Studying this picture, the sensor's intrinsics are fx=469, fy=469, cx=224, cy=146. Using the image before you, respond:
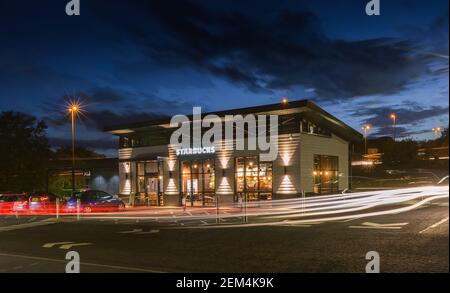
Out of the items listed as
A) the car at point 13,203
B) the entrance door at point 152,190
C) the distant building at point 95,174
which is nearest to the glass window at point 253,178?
the entrance door at point 152,190

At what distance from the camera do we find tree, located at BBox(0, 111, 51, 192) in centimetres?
4388

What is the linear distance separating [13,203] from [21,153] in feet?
41.6

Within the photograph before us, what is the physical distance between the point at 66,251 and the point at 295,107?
19682 mm

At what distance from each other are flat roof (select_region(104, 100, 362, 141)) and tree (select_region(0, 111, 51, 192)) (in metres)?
10.2

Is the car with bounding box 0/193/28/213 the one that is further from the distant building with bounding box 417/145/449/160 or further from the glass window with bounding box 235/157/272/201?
the distant building with bounding box 417/145/449/160

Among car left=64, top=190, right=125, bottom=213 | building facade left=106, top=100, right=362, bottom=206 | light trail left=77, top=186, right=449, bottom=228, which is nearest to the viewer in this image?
light trail left=77, top=186, right=449, bottom=228

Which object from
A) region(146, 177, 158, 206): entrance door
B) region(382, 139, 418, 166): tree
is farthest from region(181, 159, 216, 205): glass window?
region(382, 139, 418, 166): tree

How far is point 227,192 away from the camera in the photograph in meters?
34.0

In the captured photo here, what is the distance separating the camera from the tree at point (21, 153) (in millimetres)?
43875

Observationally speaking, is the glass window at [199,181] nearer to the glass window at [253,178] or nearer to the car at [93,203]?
the glass window at [253,178]

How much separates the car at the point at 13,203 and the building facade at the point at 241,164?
922 cm

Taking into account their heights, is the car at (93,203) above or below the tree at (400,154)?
below
